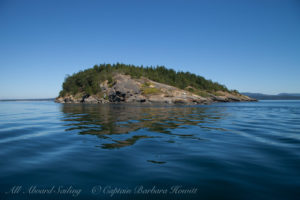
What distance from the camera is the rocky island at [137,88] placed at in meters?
68.3

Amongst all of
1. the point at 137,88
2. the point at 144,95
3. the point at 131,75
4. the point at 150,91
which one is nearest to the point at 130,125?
the point at 144,95

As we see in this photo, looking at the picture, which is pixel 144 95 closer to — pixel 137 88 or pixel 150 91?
pixel 150 91

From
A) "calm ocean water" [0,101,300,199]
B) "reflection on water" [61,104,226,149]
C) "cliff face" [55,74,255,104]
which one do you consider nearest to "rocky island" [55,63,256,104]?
"cliff face" [55,74,255,104]

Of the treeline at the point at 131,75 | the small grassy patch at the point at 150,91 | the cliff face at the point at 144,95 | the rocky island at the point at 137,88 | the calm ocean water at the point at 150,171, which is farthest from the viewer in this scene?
the treeline at the point at 131,75

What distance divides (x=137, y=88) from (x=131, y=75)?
22765 millimetres

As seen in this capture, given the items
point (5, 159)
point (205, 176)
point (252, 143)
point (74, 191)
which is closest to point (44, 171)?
point (74, 191)

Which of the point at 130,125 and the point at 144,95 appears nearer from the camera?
the point at 130,125

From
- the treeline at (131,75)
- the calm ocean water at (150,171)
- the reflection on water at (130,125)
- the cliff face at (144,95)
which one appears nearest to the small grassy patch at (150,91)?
the cliff face at (144,95)

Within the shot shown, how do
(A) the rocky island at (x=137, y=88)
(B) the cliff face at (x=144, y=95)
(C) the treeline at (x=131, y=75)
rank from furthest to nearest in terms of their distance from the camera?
(C) the treeline at (x=131, y=75), (A) the rocky island at (x=137, y=88), (B) the cliff face at (x=144, y=95)

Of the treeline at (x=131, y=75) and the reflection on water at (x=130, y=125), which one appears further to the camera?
the treeline at (x=131, y=75)

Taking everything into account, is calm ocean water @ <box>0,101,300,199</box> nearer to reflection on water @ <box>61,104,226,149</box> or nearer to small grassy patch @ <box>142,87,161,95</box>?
reflection on water @ <box>61,104,226,149</box>

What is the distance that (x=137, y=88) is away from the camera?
243 feet

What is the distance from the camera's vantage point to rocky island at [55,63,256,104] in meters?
68.3

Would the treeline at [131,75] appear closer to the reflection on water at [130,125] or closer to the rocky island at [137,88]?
the rocky island at [137,88]
